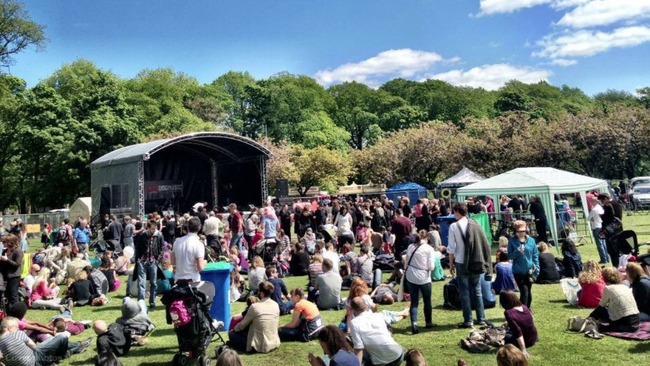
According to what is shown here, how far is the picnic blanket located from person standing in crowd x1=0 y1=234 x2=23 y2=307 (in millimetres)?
8316

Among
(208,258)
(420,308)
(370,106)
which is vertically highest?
(370,106)

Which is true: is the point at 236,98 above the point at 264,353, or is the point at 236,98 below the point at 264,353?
above

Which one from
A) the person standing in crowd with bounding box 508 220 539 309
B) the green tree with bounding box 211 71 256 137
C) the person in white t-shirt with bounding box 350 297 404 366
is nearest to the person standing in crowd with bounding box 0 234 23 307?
the person in white t-shirt with bounding box 350 297 404 366

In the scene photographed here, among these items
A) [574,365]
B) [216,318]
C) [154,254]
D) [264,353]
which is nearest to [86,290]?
[154,254]

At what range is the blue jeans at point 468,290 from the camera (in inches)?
277

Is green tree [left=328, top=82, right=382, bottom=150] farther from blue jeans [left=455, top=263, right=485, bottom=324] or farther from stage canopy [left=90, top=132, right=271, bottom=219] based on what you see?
blue jeans [left=455, top=263, right=485, bottom=324]

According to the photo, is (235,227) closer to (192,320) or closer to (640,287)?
(192,320)

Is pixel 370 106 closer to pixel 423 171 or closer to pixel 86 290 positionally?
pixel 423 171

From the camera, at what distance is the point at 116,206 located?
81.2 feet

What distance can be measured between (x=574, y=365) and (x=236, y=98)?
63578 millimetres

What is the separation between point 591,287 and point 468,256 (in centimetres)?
268

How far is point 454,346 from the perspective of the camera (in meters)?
6.42

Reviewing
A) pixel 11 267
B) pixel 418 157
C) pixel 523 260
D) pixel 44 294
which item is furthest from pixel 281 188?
pixel 523 260

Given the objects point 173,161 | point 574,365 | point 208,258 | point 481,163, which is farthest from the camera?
point 481,163
